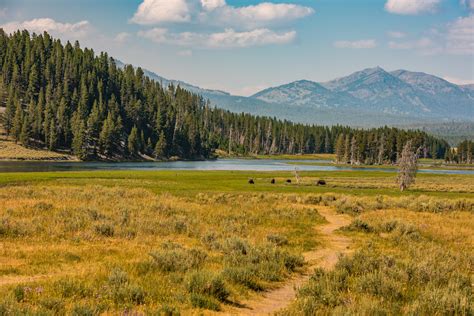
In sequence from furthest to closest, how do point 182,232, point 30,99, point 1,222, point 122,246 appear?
point 30,99 → point 182,232 → point 1,222 → point 122,246

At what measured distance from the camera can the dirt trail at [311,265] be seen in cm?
1262

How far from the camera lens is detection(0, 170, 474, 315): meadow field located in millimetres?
11578

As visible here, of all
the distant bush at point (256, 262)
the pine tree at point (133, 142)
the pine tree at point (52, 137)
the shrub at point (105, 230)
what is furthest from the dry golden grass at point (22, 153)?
the distant bush at point (256, 262)

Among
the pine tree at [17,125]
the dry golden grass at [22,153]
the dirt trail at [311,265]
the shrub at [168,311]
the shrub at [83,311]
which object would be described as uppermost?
the pine tree at [17,125]

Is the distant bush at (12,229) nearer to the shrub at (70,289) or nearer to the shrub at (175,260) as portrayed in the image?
the shrub at (175,260)

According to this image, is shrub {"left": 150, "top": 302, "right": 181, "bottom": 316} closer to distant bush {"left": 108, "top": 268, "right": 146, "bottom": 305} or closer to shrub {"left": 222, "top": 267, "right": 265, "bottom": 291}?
distant bush {"left": 108, "top": 268, "right": 146, "bottom": 305}

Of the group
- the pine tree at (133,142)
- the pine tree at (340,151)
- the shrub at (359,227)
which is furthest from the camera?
the pine tree at (340,151)

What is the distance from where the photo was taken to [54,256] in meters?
16.6

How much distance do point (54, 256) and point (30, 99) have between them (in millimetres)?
162278

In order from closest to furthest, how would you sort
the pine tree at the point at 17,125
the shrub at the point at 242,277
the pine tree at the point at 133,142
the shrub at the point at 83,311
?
1. the shrub at the point at 83,311
2. the shrub at the point at 242,277
3. the pine tree at the point at 17,125
4. the pine tree at the point at 133,142

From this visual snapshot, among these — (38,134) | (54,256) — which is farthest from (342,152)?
(54,256)

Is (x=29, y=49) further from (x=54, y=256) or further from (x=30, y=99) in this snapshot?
(x=54, y=256)

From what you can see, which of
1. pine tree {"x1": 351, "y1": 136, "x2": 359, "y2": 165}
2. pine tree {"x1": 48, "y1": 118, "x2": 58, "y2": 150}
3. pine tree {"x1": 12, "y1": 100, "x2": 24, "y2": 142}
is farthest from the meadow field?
pine tree {"x1": 351, "y1": 136, "x2": 359, "y2": 165}

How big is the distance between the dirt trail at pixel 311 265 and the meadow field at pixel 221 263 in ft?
0.18
